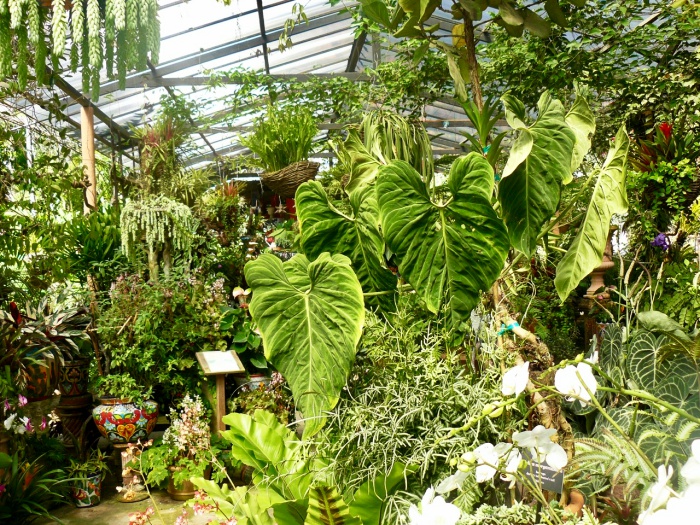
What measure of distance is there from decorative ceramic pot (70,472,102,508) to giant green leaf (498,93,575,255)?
9.30ft

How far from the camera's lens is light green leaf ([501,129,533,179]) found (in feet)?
5.71

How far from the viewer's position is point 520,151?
5.76 feet

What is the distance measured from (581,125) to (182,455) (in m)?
2.78

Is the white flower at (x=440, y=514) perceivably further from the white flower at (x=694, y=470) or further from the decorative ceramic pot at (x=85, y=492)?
the decorative ceramic pot at (x=85, y=492)

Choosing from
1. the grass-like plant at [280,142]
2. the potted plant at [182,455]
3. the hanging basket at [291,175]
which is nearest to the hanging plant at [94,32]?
the hanging basket at [291,175]

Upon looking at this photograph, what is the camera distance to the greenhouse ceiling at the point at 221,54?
5809 mm

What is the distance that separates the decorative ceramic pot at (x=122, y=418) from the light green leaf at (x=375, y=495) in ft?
7.71

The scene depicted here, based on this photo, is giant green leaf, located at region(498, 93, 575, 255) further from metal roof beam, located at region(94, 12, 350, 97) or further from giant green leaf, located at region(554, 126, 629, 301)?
metal roof beam, located at region(94, 12, 350, 97)

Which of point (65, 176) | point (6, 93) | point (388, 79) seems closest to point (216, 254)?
point (65, 176)

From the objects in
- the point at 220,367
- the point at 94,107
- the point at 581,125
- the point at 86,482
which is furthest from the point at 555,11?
the point at 94,107

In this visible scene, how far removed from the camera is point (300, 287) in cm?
201

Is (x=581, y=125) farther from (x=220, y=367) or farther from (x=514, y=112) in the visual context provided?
(x=220, y=367)

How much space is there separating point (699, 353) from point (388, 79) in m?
4.28

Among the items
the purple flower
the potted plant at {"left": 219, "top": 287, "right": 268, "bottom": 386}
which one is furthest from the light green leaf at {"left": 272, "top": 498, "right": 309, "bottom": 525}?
the purple flower
